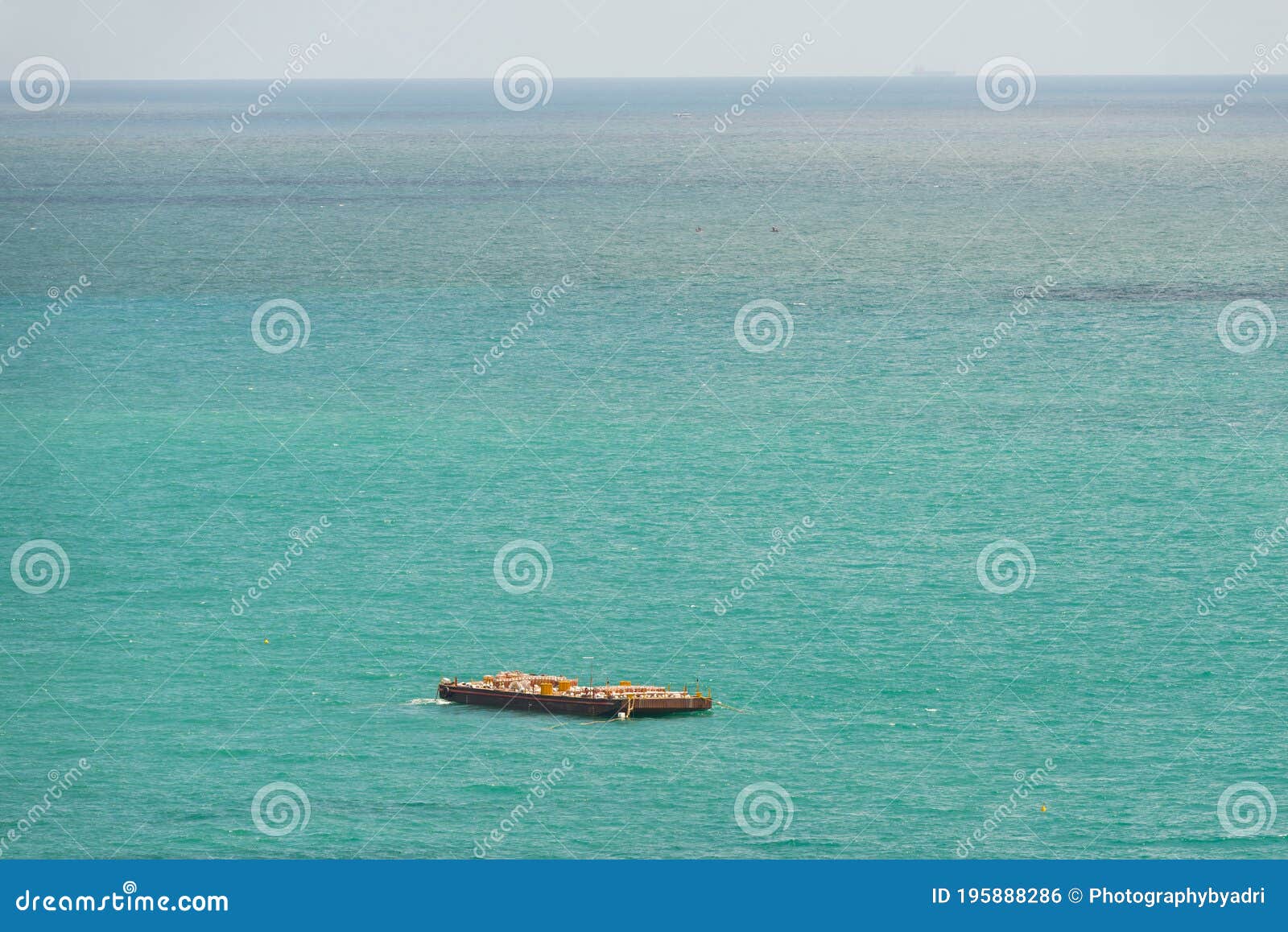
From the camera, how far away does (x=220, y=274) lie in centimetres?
18038

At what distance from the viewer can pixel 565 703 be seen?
72.2 m

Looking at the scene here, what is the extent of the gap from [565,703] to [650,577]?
17.0 metres

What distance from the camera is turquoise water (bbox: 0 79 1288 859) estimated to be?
6450cm

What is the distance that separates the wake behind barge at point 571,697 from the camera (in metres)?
71.9

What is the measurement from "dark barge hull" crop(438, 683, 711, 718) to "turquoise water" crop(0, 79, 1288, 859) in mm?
938

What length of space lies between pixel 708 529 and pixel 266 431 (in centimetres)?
3714

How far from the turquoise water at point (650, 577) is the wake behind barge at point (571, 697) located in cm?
102

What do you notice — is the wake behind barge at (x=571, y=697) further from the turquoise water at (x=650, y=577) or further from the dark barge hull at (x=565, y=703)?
the turquoise water at (x=650, y=577)

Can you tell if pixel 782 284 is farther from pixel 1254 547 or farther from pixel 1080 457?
pixel 1254 547

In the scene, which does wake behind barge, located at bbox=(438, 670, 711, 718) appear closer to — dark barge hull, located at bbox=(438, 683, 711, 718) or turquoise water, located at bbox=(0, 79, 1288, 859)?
dark barge hull, located at bbox=(438, 683, 711, 718)

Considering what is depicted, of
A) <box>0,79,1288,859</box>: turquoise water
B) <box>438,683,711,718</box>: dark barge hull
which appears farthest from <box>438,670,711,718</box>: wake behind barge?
<box>0,79,1288,859</box>: turquoise water

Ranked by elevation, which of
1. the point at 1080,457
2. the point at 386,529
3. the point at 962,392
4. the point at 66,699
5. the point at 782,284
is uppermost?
the point at 782,284

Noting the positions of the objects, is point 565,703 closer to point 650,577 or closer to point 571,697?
point 571,697

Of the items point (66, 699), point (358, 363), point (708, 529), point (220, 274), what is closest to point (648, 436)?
point (708, 529)
